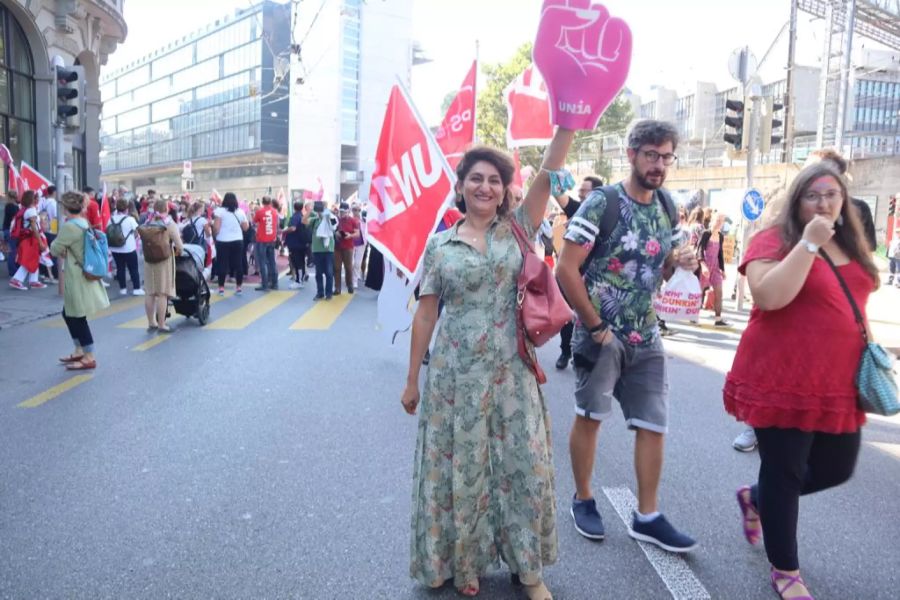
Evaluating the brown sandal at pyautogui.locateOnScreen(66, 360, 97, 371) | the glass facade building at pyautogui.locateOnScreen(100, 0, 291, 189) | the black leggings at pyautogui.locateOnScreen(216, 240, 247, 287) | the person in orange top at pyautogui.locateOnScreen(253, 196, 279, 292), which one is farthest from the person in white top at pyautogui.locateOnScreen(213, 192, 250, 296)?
the glass facade building at pyautogui.locateOnScreen(100, 0, 291, 189)

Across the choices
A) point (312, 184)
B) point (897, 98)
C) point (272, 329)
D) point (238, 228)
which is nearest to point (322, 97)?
point (312, 184)

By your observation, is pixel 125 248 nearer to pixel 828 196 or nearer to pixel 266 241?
pixel 266 241

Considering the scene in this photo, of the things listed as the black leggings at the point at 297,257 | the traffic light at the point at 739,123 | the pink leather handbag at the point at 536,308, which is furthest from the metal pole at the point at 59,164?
the pink leather handbag at the point at 536,308

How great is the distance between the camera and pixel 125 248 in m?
12.8

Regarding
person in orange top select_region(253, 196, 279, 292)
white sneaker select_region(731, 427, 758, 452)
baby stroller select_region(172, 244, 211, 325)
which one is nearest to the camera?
white sneaker select_region(731, 427, 758, 452)

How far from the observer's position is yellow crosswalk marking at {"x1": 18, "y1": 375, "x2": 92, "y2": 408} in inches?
232

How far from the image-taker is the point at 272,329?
9.78 m

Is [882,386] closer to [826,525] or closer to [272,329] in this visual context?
[826,525]

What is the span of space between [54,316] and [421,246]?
302 inches

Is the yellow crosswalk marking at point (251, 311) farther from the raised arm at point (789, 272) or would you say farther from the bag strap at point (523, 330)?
the raised arm at point (789, 272)

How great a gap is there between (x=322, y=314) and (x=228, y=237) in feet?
11.5

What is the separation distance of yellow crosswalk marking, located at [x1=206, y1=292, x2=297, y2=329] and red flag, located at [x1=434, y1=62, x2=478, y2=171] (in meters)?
4.02

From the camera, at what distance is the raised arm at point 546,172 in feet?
9.59

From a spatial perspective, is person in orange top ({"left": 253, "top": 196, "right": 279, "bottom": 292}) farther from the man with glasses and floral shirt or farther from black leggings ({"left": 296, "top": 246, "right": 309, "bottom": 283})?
the man with glasses and floral shirt
